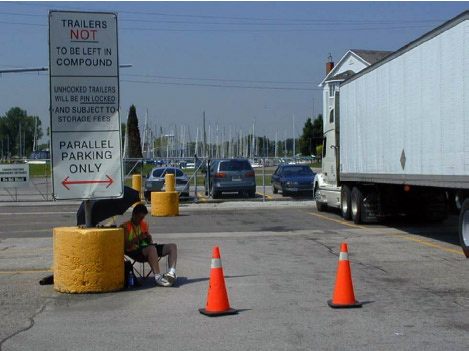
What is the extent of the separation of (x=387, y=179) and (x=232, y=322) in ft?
30.1

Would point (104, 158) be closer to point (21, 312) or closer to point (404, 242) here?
point (21, 312)

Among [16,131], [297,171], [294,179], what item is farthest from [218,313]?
[16,131]

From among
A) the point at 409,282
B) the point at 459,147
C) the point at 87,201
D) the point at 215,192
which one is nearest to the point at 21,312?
the point at 87,201

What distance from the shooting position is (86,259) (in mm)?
8422

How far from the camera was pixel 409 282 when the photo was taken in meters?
9.30

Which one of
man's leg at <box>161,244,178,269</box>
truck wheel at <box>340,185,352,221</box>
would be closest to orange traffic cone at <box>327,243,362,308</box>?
man's leg at <box>161,244,178,269</box>

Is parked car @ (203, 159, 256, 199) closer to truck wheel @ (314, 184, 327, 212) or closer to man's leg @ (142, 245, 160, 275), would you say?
truck wheel @ (314, 184, 327, 212)

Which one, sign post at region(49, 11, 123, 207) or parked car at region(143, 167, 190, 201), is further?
parked car at region(143, 167, 190, 201)

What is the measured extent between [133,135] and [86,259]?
58116 millimetres

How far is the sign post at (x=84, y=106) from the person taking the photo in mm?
8883

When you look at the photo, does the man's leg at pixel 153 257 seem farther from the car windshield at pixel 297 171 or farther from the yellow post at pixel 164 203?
the car windshield at pixel 297 171

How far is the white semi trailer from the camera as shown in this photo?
37.1ft

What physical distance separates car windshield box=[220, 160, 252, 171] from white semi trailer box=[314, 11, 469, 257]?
24.7 ft

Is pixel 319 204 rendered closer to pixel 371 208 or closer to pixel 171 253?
pixel 371 208
